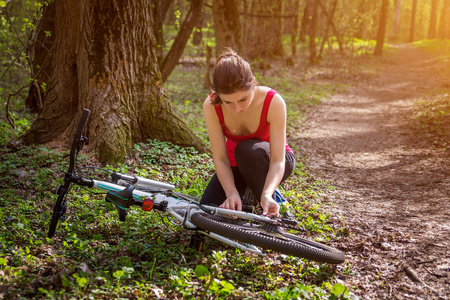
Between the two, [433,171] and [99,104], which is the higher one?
[99,104]

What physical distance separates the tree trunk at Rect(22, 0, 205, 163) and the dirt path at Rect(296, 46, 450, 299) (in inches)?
86.6

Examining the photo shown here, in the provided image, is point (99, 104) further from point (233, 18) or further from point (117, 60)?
point (233, 18)

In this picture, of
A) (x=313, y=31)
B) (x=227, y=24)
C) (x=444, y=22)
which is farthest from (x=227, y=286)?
(x=444, y=22)

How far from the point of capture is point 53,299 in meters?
2.11

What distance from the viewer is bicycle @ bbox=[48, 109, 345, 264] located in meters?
2.54

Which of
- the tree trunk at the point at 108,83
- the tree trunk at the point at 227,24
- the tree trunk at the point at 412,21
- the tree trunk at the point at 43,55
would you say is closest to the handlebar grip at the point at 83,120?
the tree trunk at the point at 108,83

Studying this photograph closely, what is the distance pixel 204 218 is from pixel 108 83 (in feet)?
8.40

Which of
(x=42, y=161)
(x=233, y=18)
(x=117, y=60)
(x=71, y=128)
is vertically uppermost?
(x=233, y=18)

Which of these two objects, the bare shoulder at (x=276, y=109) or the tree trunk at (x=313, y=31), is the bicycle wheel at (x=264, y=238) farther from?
the tree trunk at (x=313, y=31)

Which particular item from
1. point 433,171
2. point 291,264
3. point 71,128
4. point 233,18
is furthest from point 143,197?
point 233,18

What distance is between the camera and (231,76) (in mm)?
2703

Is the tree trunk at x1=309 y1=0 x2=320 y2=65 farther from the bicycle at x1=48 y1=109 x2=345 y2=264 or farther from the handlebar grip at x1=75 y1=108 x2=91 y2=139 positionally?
the handlebar grip at x1=75 y1=108 x2=91 y2=139

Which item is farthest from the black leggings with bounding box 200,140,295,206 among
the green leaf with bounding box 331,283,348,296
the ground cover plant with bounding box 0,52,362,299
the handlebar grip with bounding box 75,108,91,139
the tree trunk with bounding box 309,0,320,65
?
the tree trunk with bounding box 309,0,320,65

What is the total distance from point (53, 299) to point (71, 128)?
9.98ft
